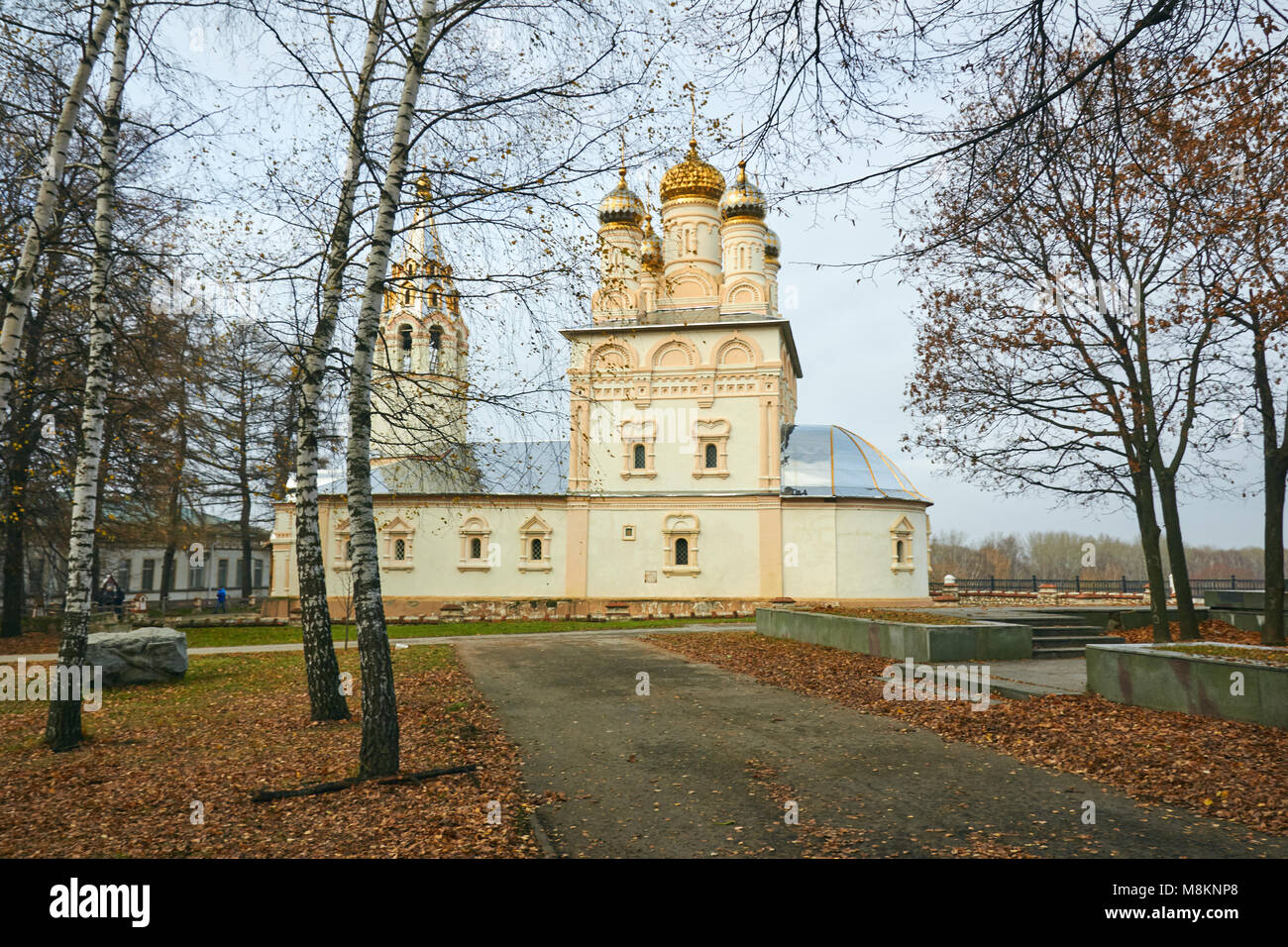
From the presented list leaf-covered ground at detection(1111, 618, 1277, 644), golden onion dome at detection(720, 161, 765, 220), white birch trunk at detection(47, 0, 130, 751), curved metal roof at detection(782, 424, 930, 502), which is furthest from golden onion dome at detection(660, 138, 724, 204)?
white birch trunk at detection(47, 0, 130, 751)

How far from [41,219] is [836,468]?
89.6 ft

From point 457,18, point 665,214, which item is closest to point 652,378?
→ point 665,214

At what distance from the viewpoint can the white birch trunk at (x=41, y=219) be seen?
22.7ft

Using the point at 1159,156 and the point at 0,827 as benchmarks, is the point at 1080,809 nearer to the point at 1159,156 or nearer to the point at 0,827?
the point at 0,827

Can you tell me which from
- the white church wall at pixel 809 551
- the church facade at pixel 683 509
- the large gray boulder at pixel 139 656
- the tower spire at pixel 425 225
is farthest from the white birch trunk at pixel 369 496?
the white church wall at pixel 809 551

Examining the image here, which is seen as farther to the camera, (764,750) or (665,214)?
(665,214)

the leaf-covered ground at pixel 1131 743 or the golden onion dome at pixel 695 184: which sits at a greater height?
the golden onion dome at pixel 695 184

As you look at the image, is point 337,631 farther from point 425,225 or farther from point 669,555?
point 425,225

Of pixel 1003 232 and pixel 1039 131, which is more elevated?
pixel 1003 232

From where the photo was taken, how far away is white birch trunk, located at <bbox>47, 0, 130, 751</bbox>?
26.1ft

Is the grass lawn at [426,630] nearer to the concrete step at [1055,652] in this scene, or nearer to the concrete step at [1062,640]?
the concrete step at [1062,640]

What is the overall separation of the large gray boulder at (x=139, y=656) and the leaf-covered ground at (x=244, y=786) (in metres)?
1.04
